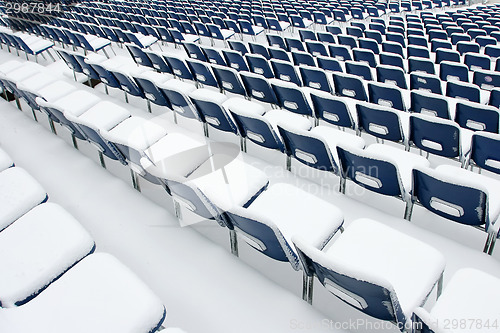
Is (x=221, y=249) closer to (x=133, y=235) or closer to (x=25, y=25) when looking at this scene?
(x=133, y=235)

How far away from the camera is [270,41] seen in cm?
798

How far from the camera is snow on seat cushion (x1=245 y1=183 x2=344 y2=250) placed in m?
2.39

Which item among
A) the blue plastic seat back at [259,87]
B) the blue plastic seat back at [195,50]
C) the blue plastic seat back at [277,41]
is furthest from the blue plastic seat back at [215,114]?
the blue plastic seat back at [277,41]

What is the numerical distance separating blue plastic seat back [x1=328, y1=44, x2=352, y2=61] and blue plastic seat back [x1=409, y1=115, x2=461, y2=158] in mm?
3440

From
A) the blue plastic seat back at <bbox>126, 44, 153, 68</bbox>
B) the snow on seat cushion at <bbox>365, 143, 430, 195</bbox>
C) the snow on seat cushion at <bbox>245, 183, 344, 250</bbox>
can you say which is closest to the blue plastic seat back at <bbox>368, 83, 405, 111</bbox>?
the snow on seat cushion at <bbox>365, 143, 430, 195</bbox>

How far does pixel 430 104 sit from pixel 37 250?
3.98 meters

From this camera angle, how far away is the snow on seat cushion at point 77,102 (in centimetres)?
447

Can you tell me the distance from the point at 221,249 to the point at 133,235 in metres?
0.76

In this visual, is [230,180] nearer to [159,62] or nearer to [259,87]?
[259,87]

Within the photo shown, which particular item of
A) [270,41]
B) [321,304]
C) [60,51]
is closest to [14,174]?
[321,304]

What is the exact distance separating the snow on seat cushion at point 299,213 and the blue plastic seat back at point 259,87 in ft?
7.34

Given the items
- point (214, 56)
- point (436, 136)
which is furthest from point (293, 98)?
point (214, 56)

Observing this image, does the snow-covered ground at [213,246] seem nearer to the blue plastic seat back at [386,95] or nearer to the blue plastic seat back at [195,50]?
the blue plastic seat back at [386,95]

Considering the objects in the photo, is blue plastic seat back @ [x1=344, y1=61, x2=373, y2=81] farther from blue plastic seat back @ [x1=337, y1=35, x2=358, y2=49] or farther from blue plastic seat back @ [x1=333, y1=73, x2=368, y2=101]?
blue plastic seat back @ [x1=337, y1=35, x2=358, y2=49]
